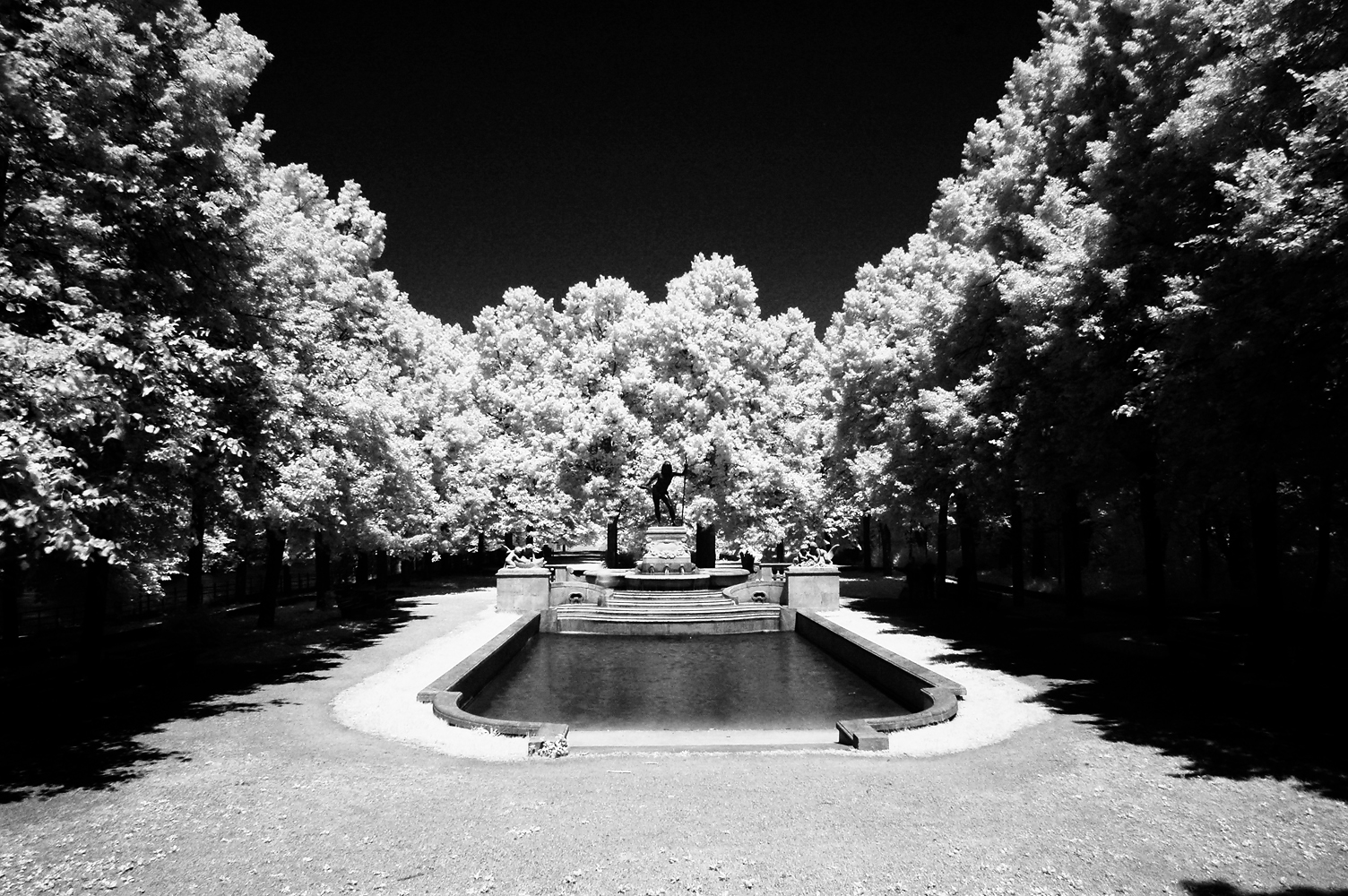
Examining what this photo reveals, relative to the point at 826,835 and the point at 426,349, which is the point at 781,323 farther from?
the point at 826,835

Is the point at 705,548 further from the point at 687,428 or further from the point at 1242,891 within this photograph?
the point at 1242,891

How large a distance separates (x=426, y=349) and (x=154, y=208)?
23715 mm

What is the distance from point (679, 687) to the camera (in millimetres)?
15969

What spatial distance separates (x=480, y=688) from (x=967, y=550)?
66.3 ft

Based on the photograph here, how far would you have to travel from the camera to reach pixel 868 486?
1233 inches

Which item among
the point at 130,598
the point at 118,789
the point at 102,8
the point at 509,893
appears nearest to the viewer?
the point at 509,893

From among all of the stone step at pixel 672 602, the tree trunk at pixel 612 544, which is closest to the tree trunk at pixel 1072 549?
the stone step at pixel 672 602

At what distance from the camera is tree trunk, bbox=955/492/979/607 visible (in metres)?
26.5

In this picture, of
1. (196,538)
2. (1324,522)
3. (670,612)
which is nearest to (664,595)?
(670,612)

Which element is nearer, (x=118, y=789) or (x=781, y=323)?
(x=118, y=789)

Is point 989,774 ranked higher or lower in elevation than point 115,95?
lower

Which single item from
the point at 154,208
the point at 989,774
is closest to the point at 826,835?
the point at 989,774

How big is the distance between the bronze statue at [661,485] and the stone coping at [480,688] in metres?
12.7

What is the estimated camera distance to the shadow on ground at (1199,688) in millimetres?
9336
